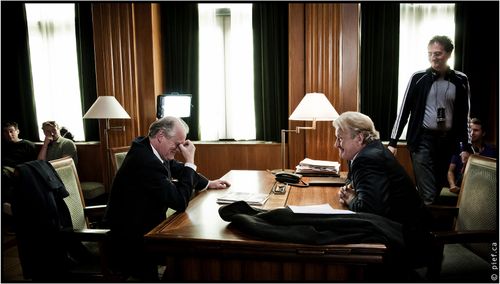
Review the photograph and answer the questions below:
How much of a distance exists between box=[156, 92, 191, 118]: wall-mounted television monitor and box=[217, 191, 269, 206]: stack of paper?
219 cm

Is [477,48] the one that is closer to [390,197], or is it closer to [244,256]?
[390,197]

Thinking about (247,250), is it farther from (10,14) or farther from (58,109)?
(10,14)

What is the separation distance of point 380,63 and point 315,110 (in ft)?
5.96

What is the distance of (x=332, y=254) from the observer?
1238 mm

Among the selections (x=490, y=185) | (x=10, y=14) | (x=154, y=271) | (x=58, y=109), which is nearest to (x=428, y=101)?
(x=490, y=185)

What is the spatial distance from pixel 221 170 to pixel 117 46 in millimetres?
1941

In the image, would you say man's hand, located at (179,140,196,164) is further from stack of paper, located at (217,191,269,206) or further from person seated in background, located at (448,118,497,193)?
person seated in background, located at (448,118,497,193)

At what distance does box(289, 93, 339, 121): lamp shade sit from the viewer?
2994mm

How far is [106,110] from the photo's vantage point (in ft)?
12.9

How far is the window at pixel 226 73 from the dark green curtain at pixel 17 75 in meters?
2.36

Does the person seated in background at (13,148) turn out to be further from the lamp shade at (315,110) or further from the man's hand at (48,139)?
the lamp shade at (315,110)

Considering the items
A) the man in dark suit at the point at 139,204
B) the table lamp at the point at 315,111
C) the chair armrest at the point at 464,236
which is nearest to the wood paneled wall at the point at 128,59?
the table lamp at the point at 315,111

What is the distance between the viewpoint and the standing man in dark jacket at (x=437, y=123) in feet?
8.61

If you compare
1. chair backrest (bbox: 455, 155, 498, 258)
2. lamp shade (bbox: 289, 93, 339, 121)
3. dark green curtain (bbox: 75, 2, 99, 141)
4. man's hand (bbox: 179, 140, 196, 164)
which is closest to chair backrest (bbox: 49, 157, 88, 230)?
man's hand (bbox: 179, 140, 196, 164)
